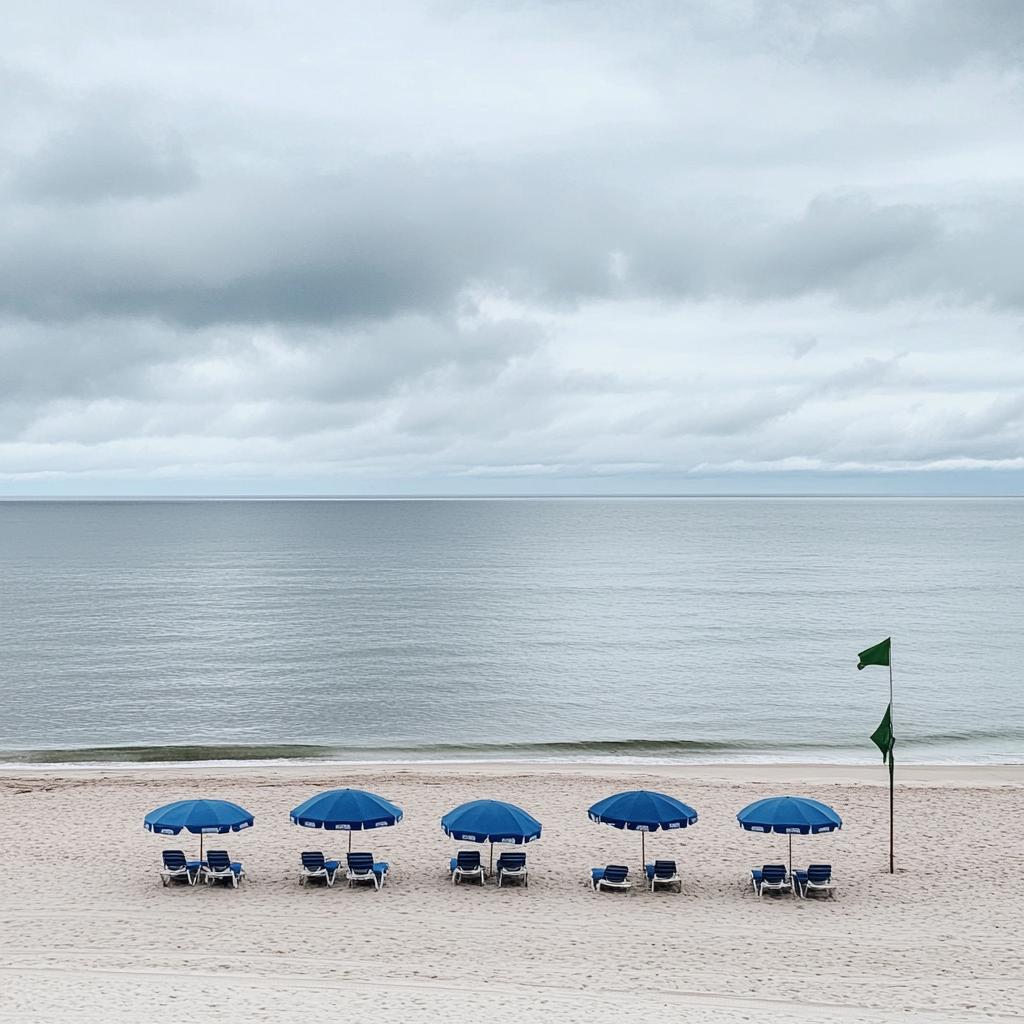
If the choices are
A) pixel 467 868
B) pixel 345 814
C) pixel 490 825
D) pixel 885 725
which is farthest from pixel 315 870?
pixel 885 725

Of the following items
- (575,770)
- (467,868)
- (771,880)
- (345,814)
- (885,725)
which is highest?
(575,770)

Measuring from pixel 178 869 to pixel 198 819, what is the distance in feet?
5.24

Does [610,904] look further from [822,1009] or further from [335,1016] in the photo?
[335,1016]

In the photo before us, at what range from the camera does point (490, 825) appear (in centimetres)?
1931

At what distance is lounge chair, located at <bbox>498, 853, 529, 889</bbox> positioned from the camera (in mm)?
20281

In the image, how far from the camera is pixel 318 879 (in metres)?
20.2

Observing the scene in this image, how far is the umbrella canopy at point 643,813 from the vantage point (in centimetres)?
1931

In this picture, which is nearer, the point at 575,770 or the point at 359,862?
the point at 359,862

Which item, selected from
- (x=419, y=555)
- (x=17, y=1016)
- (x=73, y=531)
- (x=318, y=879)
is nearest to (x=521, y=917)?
(x=318, y=879)

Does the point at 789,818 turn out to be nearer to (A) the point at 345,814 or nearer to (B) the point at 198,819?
(A) the point at 345,814

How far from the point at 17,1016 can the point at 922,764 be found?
29.3m

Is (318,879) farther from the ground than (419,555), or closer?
closer

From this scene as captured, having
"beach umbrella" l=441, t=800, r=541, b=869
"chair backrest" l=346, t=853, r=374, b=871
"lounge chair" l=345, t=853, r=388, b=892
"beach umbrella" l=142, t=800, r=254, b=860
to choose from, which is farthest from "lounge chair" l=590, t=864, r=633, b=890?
"beach umbrella" l=142, t=800, r=254, b=860

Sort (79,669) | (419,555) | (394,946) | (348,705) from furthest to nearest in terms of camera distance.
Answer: (419,555), (79,669), (348,705), (394,946)
